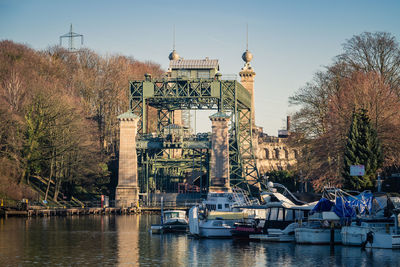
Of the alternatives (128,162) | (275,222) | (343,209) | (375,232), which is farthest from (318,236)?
(128,162)

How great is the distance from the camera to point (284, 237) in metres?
55.0

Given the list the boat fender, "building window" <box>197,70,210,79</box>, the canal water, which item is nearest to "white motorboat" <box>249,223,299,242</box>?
the canal water

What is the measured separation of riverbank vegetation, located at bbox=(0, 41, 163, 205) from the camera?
87.3 m

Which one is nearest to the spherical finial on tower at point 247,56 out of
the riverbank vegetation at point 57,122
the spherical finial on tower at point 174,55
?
the spherical finial on tower at point 174,55

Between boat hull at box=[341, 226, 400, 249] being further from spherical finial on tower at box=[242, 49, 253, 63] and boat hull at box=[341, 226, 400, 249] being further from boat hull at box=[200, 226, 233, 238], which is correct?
spherical finial on tower at box=[242, 49, 253, 63]

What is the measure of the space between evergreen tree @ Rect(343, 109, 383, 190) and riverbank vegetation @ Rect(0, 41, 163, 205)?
40977 millimetres

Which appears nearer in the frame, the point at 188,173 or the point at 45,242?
the point at 45,242

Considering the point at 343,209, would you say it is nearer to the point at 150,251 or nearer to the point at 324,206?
the point at 324,206

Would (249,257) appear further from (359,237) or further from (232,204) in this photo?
(232,204)

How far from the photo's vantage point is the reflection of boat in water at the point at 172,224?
6425 cm

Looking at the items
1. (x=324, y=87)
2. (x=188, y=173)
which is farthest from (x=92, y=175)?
(x=324, y=87)

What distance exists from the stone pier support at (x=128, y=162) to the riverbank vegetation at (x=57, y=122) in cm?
503

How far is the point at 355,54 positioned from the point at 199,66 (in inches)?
956

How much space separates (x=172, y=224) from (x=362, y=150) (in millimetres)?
19274
